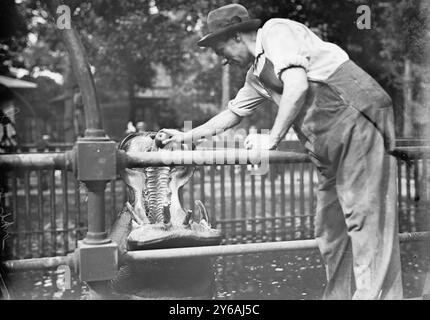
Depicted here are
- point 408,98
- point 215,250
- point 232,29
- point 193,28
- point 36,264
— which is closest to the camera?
point 36,264

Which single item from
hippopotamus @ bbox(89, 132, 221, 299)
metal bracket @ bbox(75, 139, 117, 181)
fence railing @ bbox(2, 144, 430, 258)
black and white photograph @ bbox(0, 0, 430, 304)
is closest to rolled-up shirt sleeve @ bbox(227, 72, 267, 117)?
black and white photograph @ bbox(0, 0, 430, 304)

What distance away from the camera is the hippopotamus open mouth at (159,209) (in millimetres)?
1845

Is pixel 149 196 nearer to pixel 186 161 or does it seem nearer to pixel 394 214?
pixel 186 161

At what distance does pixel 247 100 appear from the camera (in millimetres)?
1991

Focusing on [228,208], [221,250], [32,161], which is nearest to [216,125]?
[221,250]

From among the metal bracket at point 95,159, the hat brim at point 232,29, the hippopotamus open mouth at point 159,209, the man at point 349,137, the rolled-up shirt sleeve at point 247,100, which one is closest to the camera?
the metal bracket at point 95,159

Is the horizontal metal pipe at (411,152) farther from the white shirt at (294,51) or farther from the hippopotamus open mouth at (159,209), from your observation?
the hippopotamus open mouth at (159,209)

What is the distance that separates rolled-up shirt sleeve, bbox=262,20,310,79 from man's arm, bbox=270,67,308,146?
2cm

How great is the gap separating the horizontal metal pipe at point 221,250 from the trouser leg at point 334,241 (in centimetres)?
5

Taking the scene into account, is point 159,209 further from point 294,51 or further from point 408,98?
point 408,98

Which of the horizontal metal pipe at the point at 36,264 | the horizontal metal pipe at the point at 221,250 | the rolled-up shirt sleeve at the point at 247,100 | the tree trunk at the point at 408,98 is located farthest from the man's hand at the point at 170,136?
the tree trunk at the point at 408,98

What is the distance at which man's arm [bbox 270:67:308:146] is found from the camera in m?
1.54

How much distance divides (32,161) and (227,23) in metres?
0.86

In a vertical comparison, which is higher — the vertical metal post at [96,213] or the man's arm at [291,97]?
the man's arm at [291,97]
